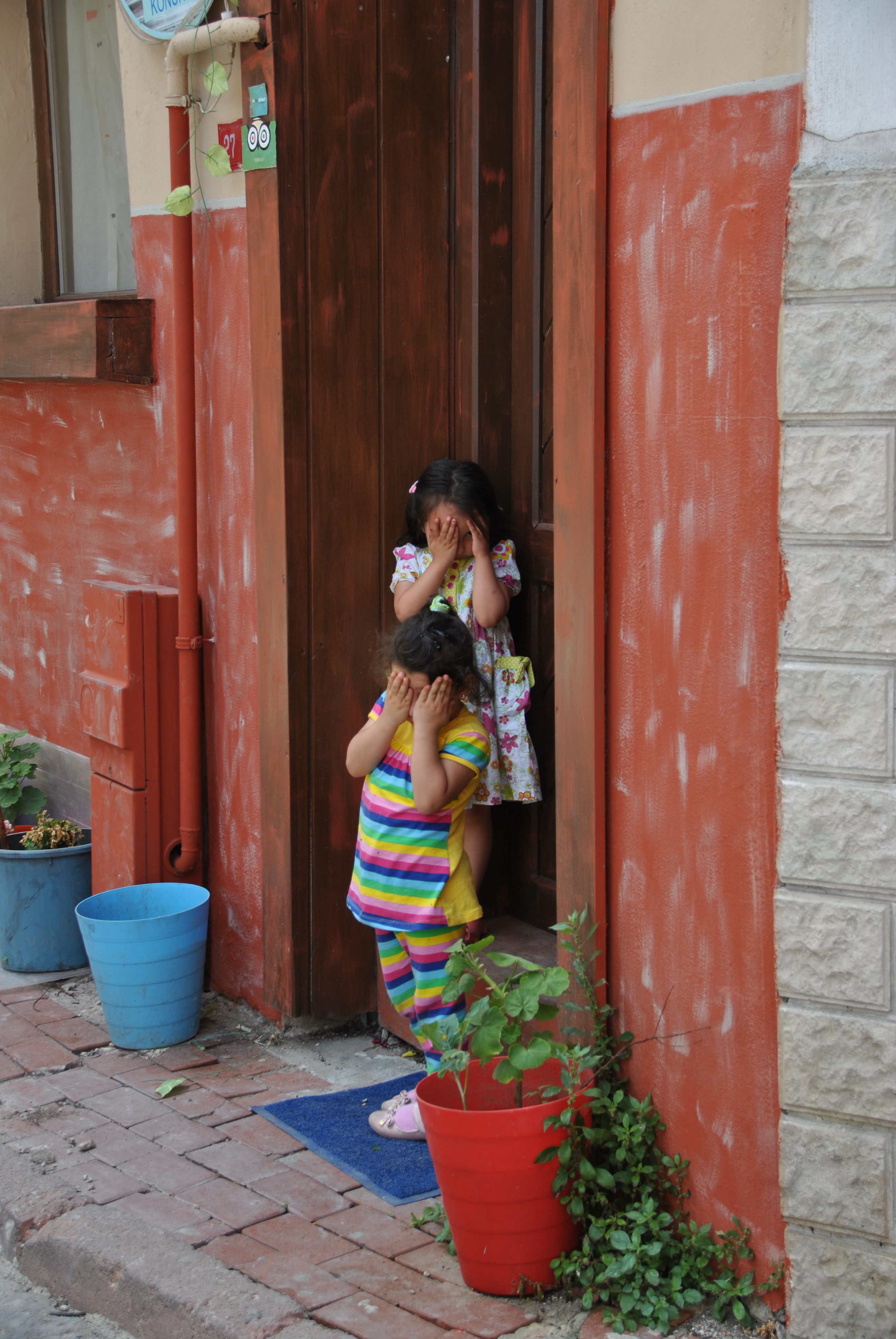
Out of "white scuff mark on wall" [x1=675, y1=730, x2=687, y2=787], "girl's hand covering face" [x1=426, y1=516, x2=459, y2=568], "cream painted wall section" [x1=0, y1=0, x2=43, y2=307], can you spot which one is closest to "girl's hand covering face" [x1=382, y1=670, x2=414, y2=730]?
"girl's hand covering face" [x1=426, y1=516, x2=459, y2=568]

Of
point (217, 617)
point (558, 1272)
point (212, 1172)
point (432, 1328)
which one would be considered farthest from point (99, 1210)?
point (217, 617)

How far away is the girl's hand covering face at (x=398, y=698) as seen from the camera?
3395mm

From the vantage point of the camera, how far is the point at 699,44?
8.46 ft

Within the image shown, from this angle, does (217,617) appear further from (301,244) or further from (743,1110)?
(743,1110)

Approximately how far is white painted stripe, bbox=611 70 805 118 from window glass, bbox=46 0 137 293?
3092mm

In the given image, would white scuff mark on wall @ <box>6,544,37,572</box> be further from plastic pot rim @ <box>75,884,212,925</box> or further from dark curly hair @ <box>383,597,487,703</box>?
dark curly hair @ <box>383,597,487,703</box>

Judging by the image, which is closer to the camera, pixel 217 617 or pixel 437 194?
pixel 437 194

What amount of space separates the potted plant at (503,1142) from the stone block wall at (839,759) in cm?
A: 49

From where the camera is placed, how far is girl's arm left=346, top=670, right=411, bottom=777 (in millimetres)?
3404

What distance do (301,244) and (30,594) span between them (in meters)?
2.51

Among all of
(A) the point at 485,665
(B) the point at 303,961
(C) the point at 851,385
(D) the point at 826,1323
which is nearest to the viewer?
(C) the point at 851,385

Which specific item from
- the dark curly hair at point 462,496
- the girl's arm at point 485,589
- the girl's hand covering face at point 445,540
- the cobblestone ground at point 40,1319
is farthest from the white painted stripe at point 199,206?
the cobblestone ground at point 40,1319

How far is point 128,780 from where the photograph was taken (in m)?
4.51

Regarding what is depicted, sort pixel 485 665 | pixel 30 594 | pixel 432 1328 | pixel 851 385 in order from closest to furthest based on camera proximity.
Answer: pixel 851 385 < pixel 432 1328 < pixel 485 665 < pixel 30 594
